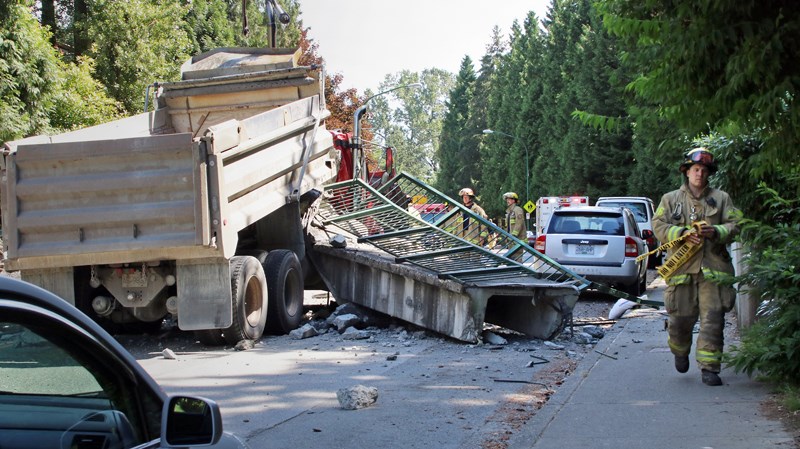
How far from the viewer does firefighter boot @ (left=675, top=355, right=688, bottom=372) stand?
7.44 m

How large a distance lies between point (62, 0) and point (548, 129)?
38.2m

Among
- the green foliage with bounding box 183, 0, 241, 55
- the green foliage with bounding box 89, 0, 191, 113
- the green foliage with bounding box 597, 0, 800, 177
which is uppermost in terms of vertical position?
the green foliage with bounding box 183, 0, 241, 55

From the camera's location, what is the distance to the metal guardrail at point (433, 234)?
11.1 metres

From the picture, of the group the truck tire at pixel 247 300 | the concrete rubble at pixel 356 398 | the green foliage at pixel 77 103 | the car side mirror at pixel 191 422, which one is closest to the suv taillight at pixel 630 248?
the truck tire at pixel 247 300

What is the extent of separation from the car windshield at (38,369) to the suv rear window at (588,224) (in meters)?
14.3

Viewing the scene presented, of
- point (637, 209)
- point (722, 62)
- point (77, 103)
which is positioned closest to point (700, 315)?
point (722, 62)

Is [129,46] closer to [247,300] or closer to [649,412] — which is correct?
[247,300]

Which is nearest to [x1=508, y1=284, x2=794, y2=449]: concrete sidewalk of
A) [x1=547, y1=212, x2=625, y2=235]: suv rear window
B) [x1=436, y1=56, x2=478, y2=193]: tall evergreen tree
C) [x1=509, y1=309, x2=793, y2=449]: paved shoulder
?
[x1=509, y1=309, x2=793, y2=449]: paved shoulder

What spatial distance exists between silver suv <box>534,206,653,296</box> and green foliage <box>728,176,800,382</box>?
8.95 m

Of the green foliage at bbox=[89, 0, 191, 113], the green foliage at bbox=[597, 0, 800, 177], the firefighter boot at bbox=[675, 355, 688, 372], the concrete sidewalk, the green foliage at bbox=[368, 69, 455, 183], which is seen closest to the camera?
the green foliage at bbox=[597, 0, 800, 177]

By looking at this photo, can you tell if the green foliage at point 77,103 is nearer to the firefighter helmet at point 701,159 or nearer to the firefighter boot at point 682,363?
the firefighter helmet at point 701,159

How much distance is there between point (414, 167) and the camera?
131 m

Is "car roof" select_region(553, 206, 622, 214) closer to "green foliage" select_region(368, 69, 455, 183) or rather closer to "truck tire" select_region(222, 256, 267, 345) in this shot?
"truck tire" select_region(222, 256, 267, 345)

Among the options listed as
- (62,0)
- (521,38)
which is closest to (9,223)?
(62,0)
